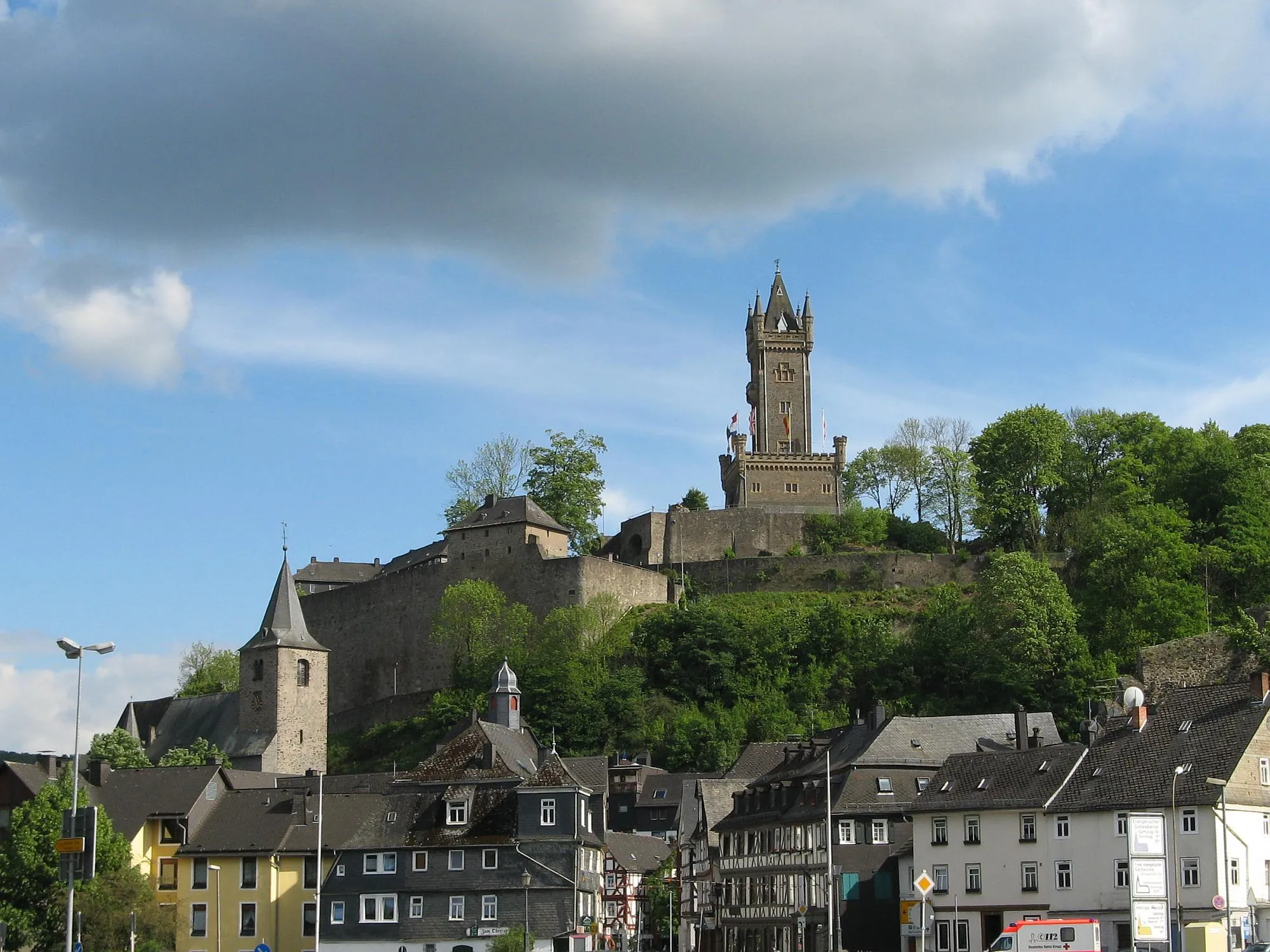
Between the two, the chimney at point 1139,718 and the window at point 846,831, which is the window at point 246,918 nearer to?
the window at point 846,831

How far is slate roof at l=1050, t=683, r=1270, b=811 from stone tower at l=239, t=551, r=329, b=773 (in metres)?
51.5

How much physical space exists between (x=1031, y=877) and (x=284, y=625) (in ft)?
181

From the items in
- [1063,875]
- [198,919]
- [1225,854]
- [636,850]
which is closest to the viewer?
[1225,854]

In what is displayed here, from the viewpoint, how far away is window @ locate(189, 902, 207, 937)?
2608 inches

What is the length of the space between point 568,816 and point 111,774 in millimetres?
19786

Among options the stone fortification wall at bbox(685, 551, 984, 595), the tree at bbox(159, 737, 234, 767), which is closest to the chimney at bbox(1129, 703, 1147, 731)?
the tree at bbox(159, 737, 234, 767)

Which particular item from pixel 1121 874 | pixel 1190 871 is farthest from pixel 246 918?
pixel 1190 871

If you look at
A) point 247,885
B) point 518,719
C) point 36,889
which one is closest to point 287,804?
point 247,885

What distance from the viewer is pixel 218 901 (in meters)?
66.2

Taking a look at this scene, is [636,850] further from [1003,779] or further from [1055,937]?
[1055,937]

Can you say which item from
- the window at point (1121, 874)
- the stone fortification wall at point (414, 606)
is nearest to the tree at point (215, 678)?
the stone fortification wall at point (414, 606)

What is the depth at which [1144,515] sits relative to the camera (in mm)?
95812

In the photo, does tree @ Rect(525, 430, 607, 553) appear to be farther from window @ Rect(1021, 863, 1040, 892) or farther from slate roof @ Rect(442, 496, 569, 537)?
window @ Rect(1021, 863, 1040, 892)

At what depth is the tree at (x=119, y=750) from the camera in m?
93.0
